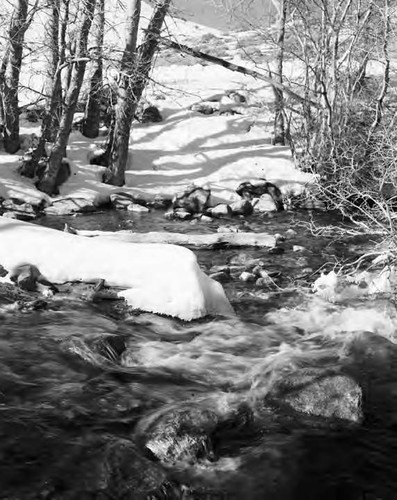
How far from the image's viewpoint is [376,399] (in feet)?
15.4

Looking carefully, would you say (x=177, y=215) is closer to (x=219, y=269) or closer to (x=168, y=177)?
(x=168, y=177)

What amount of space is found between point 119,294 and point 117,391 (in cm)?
217

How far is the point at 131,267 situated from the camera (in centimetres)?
666

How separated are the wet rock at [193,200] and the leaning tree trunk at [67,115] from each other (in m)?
2.71

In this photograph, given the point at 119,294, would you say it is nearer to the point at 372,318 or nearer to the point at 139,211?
the point at 372,318

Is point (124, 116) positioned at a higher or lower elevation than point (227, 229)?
higher

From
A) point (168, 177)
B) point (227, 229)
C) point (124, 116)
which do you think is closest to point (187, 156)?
point (168, 177)

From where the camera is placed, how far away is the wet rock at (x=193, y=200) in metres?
13.1

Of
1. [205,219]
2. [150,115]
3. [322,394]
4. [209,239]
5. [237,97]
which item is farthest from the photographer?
[237,97]

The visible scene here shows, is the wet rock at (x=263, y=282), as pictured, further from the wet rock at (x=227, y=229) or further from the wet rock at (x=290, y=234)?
the wet rock at (x=227, y=229)

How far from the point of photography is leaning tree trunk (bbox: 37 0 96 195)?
38.9 ft

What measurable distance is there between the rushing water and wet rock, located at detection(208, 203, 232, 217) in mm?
6140

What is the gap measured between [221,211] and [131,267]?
21.1 ft

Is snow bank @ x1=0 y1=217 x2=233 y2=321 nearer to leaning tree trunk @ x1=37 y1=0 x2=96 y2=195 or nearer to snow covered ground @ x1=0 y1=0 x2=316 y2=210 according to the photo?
snow covered ground @ x1=0 y1=0 x2=316 y2=210
